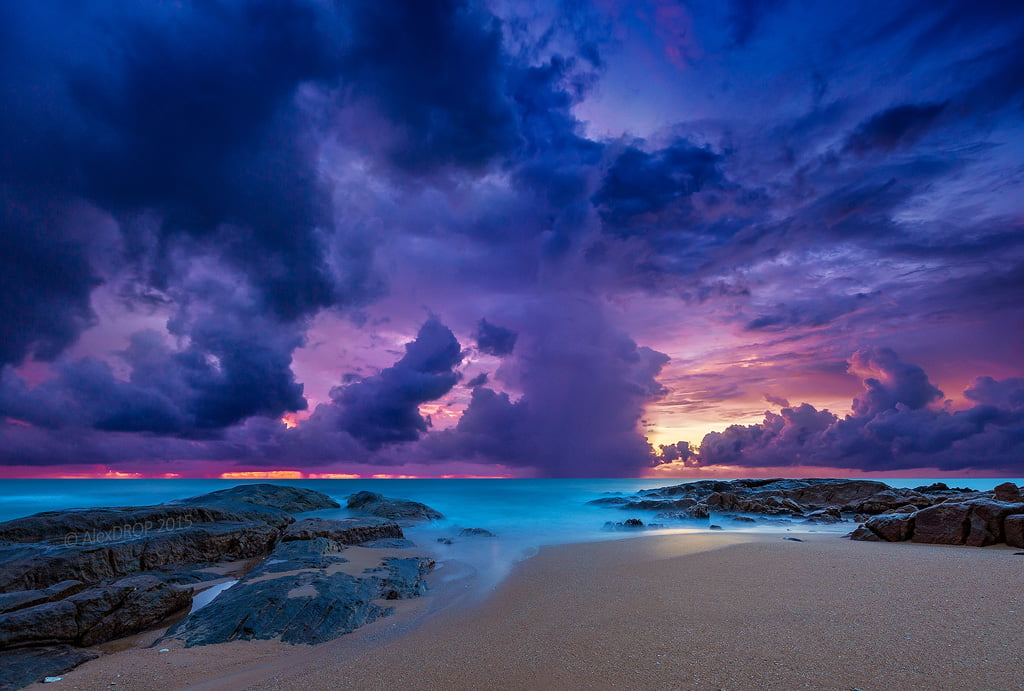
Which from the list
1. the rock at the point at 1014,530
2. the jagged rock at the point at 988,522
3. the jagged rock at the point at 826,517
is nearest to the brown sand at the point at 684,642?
the rock at the point at 1014,530

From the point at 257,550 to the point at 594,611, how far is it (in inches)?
417

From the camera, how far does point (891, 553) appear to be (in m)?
10.5

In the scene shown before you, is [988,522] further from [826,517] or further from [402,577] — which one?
[402,577]

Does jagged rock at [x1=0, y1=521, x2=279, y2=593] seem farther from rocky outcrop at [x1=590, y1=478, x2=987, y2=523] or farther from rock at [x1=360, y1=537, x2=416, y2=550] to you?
rocky outcrop at [x1=590, y1=478, x2=987, y2=523]

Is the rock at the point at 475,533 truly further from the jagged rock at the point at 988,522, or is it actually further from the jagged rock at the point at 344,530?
the jagged rock at the point at 988,522

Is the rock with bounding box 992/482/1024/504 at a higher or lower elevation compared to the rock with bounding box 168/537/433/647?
lower

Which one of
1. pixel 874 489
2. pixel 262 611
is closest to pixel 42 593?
pixel 262 611

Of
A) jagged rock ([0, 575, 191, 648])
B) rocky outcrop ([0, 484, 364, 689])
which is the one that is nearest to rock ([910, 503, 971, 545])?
rocky outcrop ([0, 484, 364, 689])

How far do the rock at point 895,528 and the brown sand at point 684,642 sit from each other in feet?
12.6

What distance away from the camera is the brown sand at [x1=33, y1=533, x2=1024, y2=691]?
4.50m

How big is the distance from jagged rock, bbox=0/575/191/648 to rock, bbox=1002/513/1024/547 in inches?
705

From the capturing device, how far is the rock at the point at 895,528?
12711 mm

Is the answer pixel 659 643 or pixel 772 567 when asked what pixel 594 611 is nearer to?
pixel 659 643

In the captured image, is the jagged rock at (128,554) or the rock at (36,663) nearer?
the rock at (36,663)
